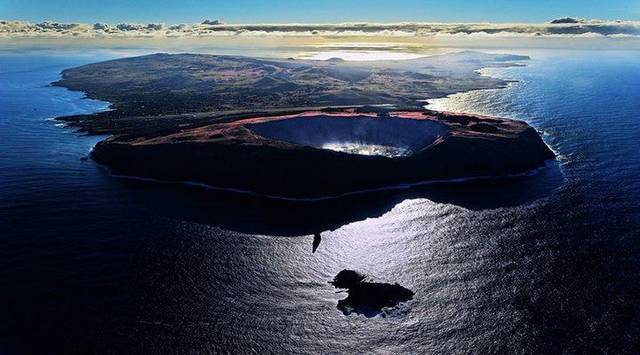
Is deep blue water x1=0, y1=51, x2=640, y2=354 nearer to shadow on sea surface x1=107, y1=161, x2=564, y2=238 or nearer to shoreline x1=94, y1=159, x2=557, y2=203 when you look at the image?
shadow on sea surface x1=107, y1=161, x2=564, y2=238

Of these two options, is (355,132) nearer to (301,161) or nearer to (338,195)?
(301,161)

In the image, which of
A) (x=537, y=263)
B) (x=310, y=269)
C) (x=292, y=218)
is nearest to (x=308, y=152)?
(x=292, y=218)

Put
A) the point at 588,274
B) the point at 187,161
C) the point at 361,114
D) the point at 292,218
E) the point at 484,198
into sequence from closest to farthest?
1. the point at 588,274
2. the point at 292,218
3. the point at 484,198
4. the point at 187,161
5. the point at 361,114

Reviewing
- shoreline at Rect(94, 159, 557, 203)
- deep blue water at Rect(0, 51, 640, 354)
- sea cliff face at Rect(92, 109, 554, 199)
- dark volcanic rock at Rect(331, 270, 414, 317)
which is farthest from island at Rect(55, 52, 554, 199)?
dark volcanic rock at Rect(331, 270, 414, 317)

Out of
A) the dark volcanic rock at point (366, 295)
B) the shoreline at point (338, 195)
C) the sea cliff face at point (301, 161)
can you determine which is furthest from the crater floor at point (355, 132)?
the dark volcanic rock at point (366, 295)

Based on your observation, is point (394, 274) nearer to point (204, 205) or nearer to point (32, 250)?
point (204, 205)

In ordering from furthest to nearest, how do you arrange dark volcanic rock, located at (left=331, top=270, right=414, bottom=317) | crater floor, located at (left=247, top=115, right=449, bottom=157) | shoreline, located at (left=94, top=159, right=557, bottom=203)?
crater floor, located at (left=247, top=115, right=449, bottom=157) → shoreline, located at (left=94, top=159, right=557, bottom=203) → dark volcanic rock, located at (left=331, top=270, right=414, bottom=317)
